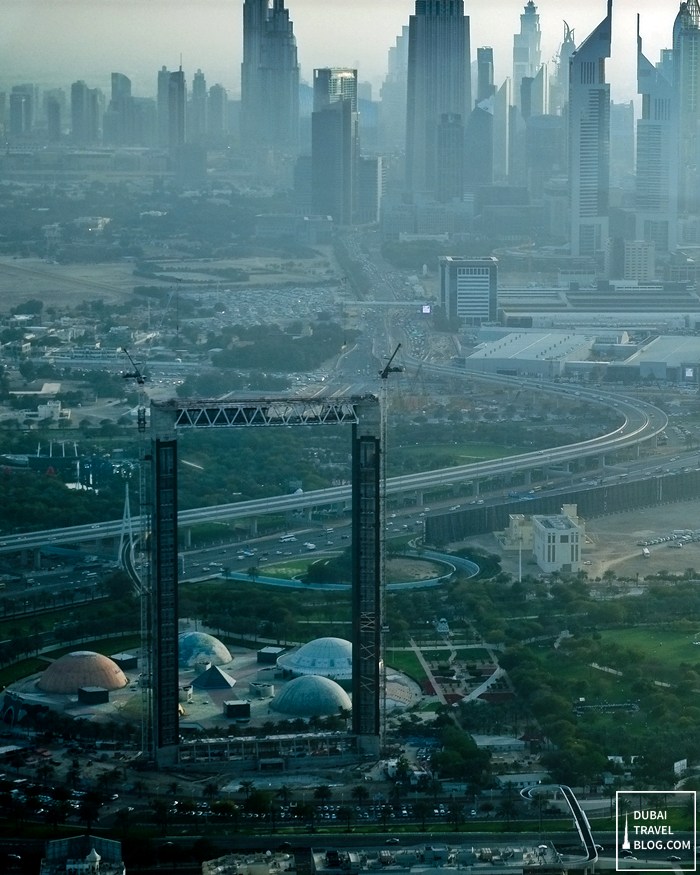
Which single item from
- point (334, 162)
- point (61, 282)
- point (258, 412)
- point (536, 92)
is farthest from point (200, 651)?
point (536, 92)

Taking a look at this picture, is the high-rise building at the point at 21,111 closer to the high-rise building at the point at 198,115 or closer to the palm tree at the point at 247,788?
the high-rise building at the point at 198,115

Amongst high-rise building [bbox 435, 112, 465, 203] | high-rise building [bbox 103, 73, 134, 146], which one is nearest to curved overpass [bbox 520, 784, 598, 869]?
high-rise building [bbox 103, 73, 134, 146]

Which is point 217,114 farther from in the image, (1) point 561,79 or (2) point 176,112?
(1) point 561,79

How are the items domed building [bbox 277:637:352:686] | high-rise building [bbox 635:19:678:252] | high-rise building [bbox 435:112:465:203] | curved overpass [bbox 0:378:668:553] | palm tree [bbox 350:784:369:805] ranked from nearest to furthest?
1. palm tree [bbox 350:784:369:805]
2. domed building [bbox 277:637:352:686]
3. curved overpass [bbox 0:378:668:553]
4. high-rise building [bbox 635:19:678:252]
5. high-rise building [bbox 435:112:465:203]

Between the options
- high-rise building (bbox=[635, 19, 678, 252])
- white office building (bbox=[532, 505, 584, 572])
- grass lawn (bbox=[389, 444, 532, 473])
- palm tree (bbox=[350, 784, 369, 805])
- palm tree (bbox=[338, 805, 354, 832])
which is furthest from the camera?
high-rise building (bbox=[635, 19, 678, 252])

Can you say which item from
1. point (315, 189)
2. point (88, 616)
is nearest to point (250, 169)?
point (315, 189)

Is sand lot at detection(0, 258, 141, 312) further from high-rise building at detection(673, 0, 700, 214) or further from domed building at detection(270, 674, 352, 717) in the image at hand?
domed building at detection(270, 674, 352, 717)

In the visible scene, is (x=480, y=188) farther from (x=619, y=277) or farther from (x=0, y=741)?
(x=0, y=741)
